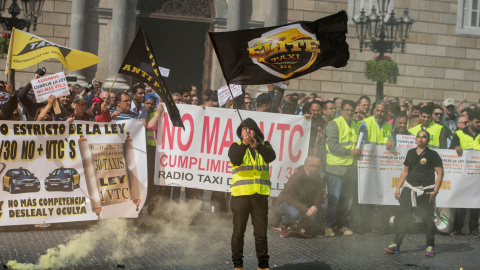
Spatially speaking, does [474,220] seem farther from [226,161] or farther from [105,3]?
[105,3]

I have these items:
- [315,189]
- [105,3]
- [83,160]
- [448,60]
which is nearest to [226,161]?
[315,189]

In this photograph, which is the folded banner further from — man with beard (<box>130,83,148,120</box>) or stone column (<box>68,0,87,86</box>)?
stone column (<box>68,0,87,86</box>)

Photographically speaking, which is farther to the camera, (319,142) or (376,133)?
(319,142)

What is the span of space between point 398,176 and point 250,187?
152 inches

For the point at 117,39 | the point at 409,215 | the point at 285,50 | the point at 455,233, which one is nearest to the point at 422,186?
the point at 409,215

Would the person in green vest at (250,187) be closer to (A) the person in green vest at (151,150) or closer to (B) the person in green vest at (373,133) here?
(A) the person in green vest at (151,150)

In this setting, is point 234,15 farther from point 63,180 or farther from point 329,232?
point 63,180

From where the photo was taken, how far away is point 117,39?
725 inches

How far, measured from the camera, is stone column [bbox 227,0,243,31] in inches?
754

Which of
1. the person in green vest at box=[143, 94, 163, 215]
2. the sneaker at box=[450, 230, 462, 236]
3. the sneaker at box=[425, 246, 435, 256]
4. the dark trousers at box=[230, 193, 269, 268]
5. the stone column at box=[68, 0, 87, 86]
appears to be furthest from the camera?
the stone column at box=[68, 0, 87, 86]

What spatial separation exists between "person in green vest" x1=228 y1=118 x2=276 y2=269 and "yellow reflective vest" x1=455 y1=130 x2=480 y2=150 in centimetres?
467

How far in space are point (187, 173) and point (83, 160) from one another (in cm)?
158

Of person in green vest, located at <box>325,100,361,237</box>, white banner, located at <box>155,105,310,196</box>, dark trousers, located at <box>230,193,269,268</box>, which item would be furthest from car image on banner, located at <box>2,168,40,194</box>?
person in green vest, located at <box>325,100,361,237</box>

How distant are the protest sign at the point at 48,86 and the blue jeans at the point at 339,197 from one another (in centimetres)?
401
